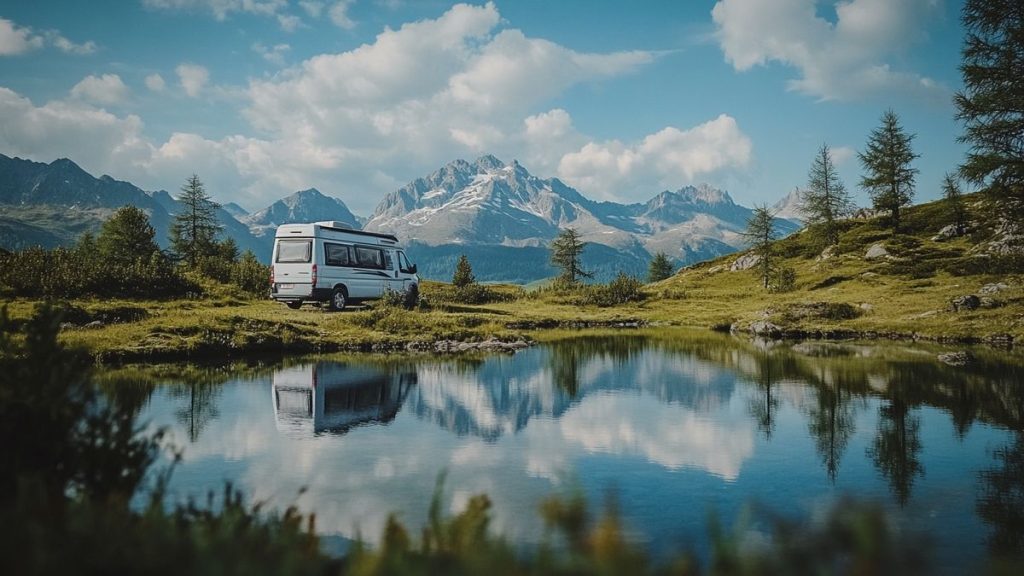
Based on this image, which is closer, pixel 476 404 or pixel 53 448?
pixel 53 448

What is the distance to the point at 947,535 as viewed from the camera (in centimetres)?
840

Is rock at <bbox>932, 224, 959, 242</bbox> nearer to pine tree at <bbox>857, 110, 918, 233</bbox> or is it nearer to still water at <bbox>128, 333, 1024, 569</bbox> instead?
pine tree at <bbox>857, 110, 918, 233</bbox>

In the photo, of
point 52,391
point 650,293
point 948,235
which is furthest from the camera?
point 948,235

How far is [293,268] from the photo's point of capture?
114 ft

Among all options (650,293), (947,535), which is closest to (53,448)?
(947,535)

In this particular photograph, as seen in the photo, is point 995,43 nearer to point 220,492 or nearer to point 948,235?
point 220,492

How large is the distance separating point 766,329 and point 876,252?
4155cm

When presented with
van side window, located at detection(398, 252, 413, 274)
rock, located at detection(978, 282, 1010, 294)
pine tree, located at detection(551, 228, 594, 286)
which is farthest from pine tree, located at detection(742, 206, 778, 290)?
van side window, located at detection(398, 252, 413, 274)

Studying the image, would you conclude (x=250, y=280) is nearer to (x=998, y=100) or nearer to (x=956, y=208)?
(x=998, y=100)

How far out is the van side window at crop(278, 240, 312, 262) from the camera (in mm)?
34531

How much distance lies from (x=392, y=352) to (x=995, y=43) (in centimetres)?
3581

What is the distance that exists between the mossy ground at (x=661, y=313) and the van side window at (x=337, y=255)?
9.28ft

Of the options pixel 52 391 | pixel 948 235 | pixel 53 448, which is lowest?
pixel 53 448

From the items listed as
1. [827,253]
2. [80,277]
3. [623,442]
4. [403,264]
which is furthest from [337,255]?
[827,253]
